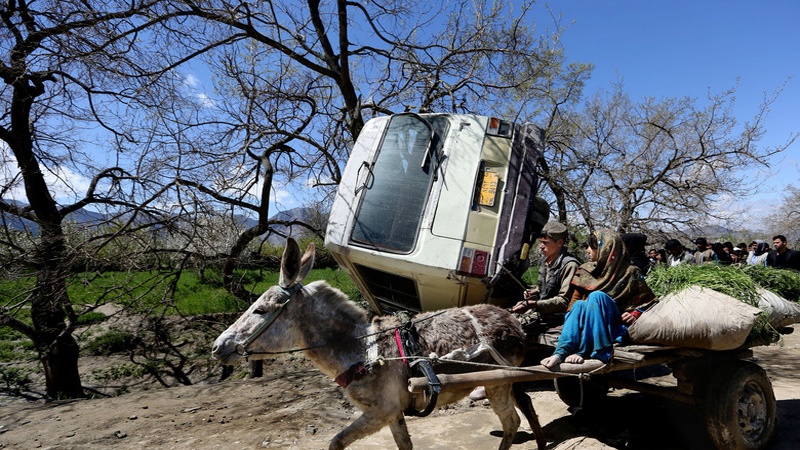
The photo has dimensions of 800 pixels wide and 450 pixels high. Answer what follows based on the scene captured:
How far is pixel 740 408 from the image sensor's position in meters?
4.27

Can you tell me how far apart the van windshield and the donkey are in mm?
1082

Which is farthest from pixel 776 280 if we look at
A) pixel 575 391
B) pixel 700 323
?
pixel 575 391

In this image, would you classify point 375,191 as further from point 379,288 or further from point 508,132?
point 508,132

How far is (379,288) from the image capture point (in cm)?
555

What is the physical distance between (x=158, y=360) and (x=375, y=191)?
743 centimetres

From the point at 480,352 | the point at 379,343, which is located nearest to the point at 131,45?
the point at 379,343

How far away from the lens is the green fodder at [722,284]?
4.18 m

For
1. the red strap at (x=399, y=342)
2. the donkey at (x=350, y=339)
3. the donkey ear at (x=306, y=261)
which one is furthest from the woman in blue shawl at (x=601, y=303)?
the donkey ear at (x=306, y=261)

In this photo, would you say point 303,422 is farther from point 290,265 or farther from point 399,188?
point 399,188

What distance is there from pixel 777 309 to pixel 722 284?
645 millimetres

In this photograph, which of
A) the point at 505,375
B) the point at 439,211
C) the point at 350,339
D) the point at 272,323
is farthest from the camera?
the point at 439,211

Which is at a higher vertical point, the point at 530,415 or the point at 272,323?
the point at 272,323

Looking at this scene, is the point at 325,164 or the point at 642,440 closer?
the point at 642,440

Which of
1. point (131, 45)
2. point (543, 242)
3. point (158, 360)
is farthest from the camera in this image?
point (158, 360)
